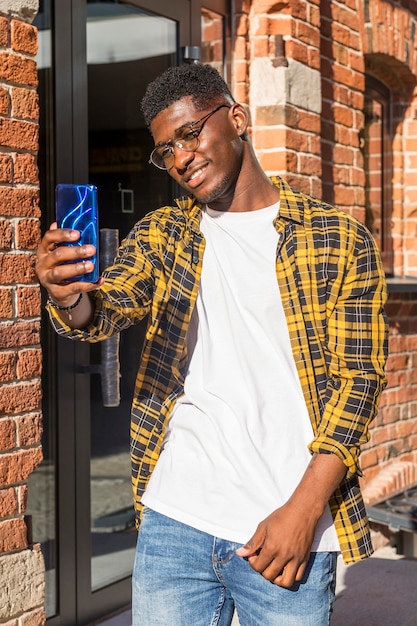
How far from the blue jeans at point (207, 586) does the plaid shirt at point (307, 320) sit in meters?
0.11

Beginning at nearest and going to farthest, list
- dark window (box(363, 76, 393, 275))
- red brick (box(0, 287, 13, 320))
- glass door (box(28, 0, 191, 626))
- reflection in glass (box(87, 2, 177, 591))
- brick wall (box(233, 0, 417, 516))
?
red brick (box(0, 287, 13, 320)) < glass door (box(28, 0, 191, 626)) < reflection in glass (box(87, 2, 177, 591)) < brick wall (box(233, 0, 417, 516)) < dark window (box(363, 76, 393, 275))

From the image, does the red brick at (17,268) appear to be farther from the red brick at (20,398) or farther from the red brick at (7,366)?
the red brick at (20,398)

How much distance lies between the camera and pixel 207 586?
2137 millimetres

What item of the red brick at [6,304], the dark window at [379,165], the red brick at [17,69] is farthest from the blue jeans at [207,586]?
the dark window at [379,165]

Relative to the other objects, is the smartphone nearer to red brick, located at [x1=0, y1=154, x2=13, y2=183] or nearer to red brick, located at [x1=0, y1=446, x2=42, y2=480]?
red brick, located at [x1=0, y1=154, x2=13, y2=183]

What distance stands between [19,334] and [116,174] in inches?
59.4

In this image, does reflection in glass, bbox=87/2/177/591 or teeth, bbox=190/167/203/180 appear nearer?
teeth, bbox=190/167/203/180

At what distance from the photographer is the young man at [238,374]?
2055mm

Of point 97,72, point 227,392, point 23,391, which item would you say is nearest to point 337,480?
point 227,392

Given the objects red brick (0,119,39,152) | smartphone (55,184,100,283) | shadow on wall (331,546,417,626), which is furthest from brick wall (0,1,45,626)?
shadow on wall (331,546,417,626)

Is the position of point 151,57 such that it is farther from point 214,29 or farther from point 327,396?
point 327,396

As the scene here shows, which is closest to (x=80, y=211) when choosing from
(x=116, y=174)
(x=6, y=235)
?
(x=6, y=235)

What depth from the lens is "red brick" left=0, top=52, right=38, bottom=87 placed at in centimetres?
308

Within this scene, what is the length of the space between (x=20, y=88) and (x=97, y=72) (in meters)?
1.37
